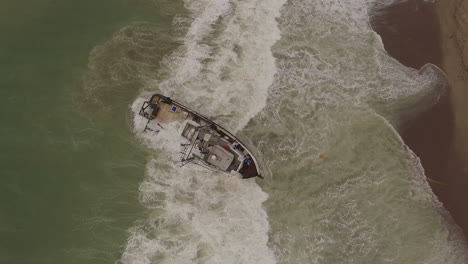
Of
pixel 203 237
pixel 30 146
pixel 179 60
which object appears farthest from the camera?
pixel 179 60

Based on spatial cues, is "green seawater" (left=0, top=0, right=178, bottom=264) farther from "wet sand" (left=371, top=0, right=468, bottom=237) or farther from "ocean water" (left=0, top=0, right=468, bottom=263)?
"wet sand" (left=371, top=0, right=468, bottom=237)

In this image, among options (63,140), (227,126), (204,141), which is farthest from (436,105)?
(63,140)

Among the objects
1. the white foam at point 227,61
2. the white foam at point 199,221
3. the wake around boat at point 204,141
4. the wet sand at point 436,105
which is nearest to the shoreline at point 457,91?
the wet sand at point 436,105

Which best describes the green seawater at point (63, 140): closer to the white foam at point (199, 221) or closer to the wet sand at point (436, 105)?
the white foam at point (199, 221)

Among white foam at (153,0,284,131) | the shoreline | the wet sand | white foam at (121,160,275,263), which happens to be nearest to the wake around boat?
white foam at (121,160,275,263)

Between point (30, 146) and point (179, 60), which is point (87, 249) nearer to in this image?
point (30, 146)

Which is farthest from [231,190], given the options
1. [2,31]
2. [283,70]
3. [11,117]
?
[2,31]
